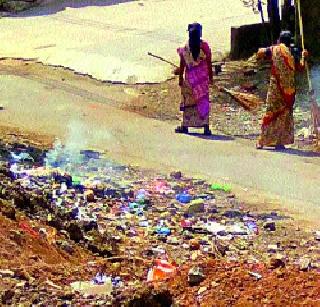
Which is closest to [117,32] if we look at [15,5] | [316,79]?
[15,5]

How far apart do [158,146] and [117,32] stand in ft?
23.4

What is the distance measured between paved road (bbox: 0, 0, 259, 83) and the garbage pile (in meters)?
5.05

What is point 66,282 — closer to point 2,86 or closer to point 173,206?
point 173,206

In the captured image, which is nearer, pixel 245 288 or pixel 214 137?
pixel 245 288

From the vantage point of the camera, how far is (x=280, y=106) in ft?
35.7

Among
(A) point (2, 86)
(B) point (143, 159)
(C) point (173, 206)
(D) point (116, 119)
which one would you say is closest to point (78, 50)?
(A) point (2, 86)

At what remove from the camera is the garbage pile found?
7.25 m

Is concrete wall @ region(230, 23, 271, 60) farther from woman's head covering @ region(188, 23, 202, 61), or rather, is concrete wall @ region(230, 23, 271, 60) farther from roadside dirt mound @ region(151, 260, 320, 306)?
roadside dirt mound @ region(151, 260, 320, 306)

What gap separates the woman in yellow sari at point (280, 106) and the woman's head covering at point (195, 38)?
2.76 feet

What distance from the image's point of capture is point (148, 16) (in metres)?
19.1

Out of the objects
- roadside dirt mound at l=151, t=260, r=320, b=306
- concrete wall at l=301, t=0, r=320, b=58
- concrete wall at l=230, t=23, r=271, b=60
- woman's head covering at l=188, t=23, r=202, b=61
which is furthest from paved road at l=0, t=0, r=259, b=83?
roadside dirt mound at l=151, t=260, r=320, b=306

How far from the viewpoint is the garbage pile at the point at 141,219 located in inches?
285

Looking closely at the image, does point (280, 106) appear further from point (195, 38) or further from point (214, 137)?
point (195, 38)

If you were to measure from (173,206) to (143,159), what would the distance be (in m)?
1.73
